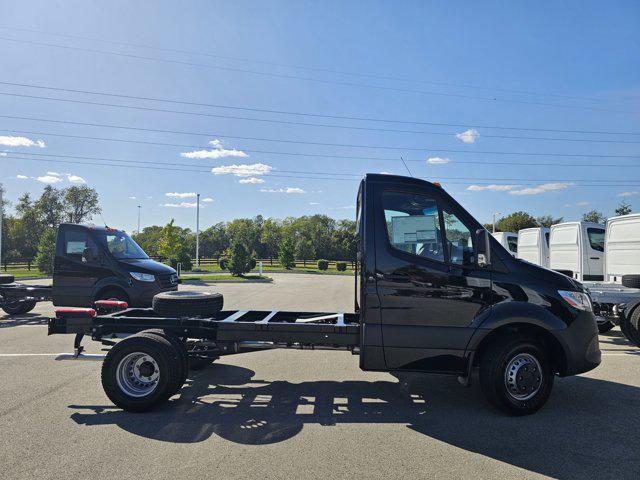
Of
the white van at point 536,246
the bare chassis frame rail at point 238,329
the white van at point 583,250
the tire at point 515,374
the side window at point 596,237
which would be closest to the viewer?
the tire at point 515,374

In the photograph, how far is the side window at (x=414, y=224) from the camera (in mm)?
4676

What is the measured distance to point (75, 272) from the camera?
31.6ft

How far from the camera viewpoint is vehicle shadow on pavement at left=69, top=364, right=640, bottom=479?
3758 millimetres

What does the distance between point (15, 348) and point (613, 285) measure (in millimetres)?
12470

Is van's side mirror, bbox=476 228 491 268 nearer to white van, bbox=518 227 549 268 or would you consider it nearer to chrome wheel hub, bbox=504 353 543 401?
chrome wheel hub, bbox=504 353 543 401

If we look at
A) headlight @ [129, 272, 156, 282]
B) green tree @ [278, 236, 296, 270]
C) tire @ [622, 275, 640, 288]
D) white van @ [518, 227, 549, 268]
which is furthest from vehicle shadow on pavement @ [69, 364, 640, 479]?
green tree @ [278, 236, 296, 270]

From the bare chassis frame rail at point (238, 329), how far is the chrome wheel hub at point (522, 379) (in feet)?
5.64

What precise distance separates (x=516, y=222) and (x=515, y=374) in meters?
68.4

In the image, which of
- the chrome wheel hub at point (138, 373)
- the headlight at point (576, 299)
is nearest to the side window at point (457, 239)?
the headlight at point (576, 299)

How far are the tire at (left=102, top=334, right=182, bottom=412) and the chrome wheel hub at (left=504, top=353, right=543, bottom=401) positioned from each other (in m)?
3.73

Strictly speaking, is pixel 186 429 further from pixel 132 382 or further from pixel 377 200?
pixel 377 200

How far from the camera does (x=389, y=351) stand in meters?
4.59

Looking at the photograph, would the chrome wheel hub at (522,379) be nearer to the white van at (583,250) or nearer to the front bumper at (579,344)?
the front bumper at (579,344)

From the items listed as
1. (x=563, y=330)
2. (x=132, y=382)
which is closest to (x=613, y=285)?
(x=563, y=330)
